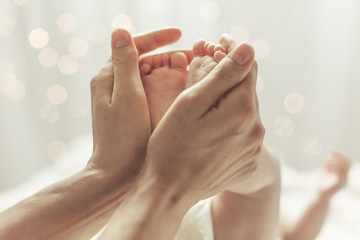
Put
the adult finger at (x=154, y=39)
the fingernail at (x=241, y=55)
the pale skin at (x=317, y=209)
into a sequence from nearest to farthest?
the fingernail at (x=241, y=55) → the adult finger at (x=154, y=39) → the pale skin at (x=317, y=209)

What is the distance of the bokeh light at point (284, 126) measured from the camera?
6.46ft

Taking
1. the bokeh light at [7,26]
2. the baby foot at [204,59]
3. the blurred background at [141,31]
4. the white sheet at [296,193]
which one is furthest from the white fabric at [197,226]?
the bokeh light at [7,26]

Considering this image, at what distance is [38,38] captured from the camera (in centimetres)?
171

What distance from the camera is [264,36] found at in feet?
6.04

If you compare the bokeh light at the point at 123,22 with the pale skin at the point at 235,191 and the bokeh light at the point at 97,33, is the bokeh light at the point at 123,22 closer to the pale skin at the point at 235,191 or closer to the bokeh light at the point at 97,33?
the bokeh light at the point at 97,33

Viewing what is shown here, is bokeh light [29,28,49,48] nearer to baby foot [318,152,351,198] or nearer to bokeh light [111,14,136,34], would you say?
bokeh light [111,14,136,34]

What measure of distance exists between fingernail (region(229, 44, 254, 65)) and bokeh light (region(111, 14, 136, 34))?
1.22 meters

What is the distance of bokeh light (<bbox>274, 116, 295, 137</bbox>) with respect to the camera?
6.46ft

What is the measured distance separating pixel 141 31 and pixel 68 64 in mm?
387

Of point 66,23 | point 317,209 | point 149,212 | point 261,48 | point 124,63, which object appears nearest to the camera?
point 149,212

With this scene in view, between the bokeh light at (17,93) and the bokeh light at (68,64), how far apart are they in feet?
0.63

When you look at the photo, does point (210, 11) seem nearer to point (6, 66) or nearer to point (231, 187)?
point (6, 66)

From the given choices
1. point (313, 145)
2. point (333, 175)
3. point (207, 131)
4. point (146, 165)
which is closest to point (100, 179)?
point (146, 165)

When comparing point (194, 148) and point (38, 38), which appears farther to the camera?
point (38, 38)
